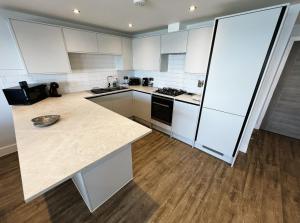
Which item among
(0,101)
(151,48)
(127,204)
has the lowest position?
(127,204)

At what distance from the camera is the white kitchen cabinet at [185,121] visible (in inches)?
92.6

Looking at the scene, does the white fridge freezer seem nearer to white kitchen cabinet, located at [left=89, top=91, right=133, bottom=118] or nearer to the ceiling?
the ceiling

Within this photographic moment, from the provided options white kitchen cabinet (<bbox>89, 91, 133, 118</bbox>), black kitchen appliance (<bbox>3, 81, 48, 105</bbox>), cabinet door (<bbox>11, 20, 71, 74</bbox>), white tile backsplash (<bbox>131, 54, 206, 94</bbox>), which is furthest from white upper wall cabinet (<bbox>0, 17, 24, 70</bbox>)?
white tile backsplash (<bbox>131, 54, 206, 94</bbox>)

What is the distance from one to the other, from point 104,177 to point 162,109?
5.72 feet

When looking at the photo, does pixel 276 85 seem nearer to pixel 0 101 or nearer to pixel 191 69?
pixel 191 69

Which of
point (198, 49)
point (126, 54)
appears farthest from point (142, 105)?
point (198, 49)

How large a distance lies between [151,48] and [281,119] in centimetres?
339

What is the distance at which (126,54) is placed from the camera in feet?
10.8

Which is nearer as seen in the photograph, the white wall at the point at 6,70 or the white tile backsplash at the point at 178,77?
the white wall at the point at 6,70

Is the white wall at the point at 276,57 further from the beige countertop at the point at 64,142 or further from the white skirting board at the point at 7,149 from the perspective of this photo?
the white skirting board at the point at 7,149

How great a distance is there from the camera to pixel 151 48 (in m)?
2.97

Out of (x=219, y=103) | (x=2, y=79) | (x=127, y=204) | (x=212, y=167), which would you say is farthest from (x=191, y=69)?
(x=2, y=79)

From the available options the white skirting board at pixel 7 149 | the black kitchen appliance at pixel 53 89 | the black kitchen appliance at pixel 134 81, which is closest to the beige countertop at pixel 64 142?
the black kitchen appliance at pixel 53 89

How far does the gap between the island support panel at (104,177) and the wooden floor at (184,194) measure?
0.13 m
